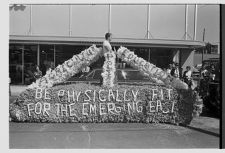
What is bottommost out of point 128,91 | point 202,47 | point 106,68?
point 128,91

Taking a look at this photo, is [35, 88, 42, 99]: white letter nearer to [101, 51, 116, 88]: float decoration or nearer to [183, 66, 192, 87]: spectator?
[101, 51, 116, 88]: float decoration

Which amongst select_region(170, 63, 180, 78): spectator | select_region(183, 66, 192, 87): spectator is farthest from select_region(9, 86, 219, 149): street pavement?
select_region(170, 63, 180, 78): spectator

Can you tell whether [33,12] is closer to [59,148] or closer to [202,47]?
[59,148]

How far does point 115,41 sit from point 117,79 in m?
0.97

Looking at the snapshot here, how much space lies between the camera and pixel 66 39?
8367 mm

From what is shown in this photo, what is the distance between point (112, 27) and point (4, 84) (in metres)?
2.69

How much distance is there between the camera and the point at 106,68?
7.80m

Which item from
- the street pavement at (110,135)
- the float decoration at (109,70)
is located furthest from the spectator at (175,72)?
the float decoration at (109,70)

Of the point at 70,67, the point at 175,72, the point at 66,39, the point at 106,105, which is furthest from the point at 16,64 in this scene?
the point at 175,72

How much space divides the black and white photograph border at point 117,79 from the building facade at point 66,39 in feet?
0.08

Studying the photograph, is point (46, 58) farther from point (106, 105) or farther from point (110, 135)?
point (110, 135)

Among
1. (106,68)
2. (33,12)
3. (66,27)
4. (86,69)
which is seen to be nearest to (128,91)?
(106,68)

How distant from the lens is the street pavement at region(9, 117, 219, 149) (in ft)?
20.3

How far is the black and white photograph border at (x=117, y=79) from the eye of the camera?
659 cm
